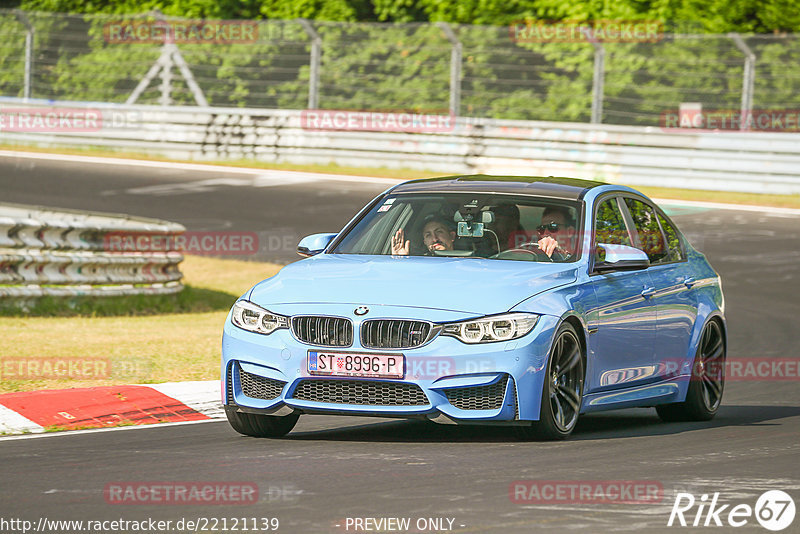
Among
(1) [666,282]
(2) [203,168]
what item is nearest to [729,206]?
(2) [203,168]

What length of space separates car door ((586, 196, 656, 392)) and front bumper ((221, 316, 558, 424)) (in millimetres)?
811

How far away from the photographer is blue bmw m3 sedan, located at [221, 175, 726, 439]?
789 centimetres

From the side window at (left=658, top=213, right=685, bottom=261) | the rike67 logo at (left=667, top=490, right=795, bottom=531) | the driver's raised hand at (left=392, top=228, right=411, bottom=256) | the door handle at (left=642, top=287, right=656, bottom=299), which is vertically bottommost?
the rike67 logo at (left=667, top=490, right=795, bottom=531)

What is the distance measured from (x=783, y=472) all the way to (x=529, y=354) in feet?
4.66

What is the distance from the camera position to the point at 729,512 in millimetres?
6410

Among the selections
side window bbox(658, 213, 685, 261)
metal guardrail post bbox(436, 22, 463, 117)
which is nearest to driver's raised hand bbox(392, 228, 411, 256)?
side window bbox(658, 213, 685, 261)

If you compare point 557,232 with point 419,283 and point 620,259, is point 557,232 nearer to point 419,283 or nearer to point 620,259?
point 620,259

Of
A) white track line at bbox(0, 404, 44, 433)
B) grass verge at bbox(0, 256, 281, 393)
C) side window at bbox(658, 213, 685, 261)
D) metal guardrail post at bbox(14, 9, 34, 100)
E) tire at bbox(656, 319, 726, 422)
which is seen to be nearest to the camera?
white track line at bbox(0, 404, 44, 433)

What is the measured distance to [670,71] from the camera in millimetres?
27094

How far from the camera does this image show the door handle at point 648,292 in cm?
943

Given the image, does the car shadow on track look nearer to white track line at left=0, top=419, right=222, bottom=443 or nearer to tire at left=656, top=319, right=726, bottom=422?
tire at left=656, top=319, right=726, bottom=422

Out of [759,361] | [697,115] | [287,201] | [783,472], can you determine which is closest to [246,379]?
[783,472]

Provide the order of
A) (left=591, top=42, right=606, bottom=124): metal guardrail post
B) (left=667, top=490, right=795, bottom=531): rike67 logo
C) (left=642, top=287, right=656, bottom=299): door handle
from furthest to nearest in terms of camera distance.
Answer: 1. (left=591, top=42, right=606, bottom=124): metal guardrail post
2. (left=642, top=287, right=656, bottom=299): door handle
3. (left=667, top=490, right=795, bottom=531): rike67 logo

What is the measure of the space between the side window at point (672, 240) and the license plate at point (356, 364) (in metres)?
2.99
